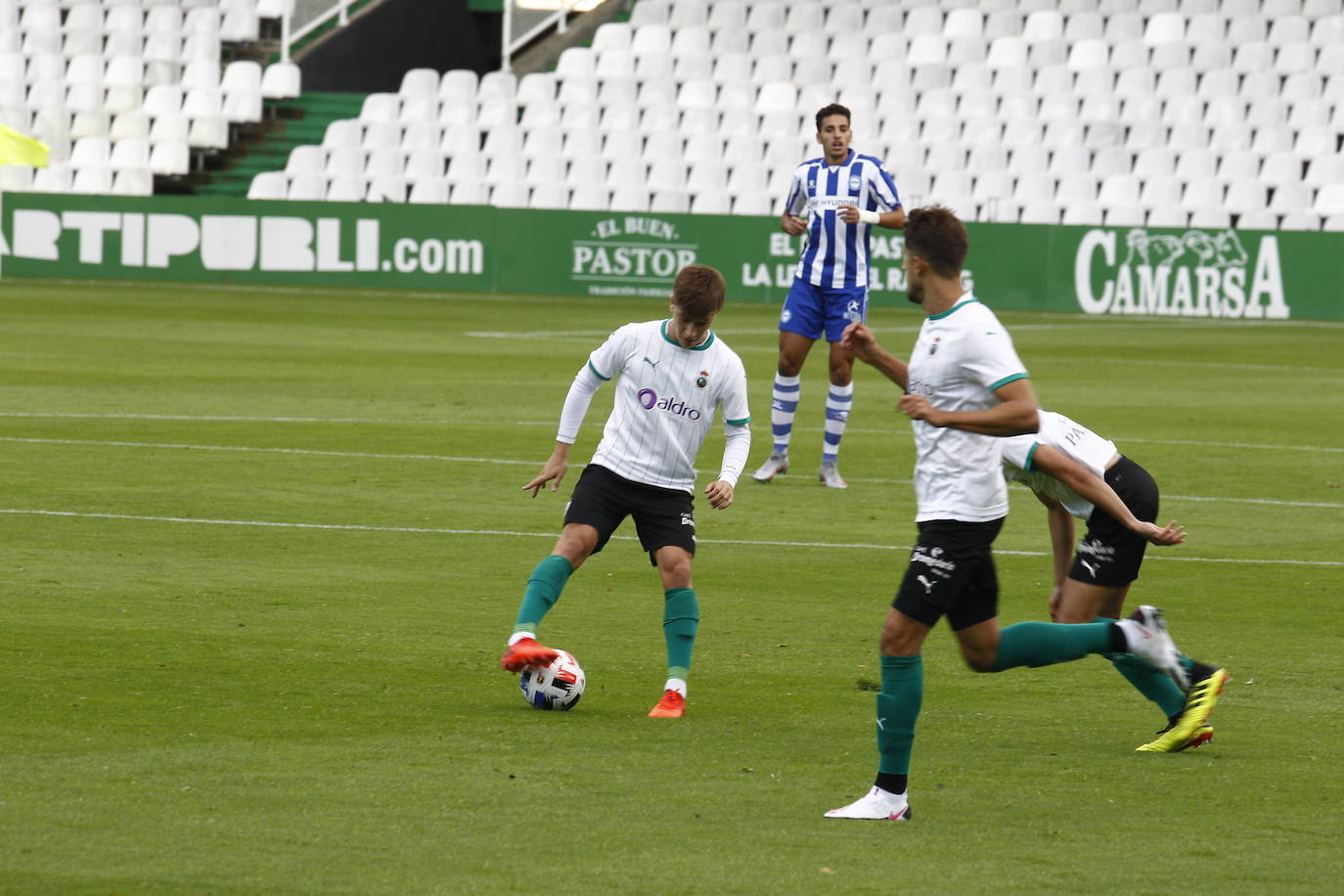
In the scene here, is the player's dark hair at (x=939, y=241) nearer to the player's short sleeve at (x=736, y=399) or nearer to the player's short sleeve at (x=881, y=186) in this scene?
the player's short sleeve at (x=736, y=399)

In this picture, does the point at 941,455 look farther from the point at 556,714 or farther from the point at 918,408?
the point at 556,714

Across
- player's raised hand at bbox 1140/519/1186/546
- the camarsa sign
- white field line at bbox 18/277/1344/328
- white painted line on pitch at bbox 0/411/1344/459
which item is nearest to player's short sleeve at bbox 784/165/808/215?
white painted line on pitch at bbox 0/411/1344/459

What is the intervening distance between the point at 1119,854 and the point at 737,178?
1251 inches

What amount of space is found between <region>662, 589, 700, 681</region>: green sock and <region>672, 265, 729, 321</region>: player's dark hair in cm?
89

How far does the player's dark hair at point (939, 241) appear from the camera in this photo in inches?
226

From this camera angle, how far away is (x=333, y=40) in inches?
1638

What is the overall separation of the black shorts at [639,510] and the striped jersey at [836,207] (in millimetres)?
6948

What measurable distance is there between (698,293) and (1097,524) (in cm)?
142

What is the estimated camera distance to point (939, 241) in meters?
5.75

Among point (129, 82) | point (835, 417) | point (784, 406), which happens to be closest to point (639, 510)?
point (835, 417)

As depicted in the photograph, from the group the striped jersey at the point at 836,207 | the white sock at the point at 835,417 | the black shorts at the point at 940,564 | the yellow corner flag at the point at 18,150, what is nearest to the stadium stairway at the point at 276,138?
the yellow corner flag at the point at 18,150

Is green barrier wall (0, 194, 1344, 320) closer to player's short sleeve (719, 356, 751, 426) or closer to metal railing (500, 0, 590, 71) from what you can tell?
metal railing (500, 0, 590, 71)

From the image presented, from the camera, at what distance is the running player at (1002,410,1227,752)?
21.2ft

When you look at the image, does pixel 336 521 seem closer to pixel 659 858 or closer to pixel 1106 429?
pixel 659 858
